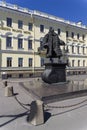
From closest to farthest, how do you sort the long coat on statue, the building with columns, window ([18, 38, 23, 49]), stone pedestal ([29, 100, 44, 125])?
stone pedestal ([29, 100, 44, 125])
the long coat on statue
the building with columns
window ([18, 38, 23, 49])

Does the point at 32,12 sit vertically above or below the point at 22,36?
above

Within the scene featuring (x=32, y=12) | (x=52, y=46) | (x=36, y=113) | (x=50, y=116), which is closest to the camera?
(x=36, y=113)

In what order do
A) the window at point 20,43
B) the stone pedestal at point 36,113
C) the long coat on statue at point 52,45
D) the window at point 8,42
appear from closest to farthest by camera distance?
the stone pedestal at point 36,113
the long coat on statue at point 52,45
the window at point 8,42
the window at point 20,43

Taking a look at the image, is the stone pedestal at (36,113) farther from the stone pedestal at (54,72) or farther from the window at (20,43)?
the window at (20,43)

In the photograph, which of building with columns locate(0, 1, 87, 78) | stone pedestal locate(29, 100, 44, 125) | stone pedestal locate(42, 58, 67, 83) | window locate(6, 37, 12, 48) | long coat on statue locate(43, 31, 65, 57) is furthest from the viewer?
window locate(6, 37, 12, 48)

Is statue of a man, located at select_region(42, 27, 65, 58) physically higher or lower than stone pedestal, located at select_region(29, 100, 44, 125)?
higher

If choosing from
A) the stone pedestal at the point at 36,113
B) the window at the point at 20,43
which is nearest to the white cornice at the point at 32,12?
the window at the point at 20,43

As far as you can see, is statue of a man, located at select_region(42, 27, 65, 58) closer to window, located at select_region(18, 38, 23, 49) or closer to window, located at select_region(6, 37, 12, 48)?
window, located at select_region(6, 37, 12, 48)

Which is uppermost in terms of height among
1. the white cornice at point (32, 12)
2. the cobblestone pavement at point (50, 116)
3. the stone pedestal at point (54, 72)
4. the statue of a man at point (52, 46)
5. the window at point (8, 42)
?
the white cornice at point (32, 12)

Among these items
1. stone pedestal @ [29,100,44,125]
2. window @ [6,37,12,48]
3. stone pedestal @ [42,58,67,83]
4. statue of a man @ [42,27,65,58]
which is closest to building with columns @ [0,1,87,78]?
window @ [6,37,12,48]

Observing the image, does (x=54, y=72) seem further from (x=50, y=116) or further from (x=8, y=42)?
(x=8, y=42)

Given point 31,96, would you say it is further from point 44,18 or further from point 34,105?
point 44,18

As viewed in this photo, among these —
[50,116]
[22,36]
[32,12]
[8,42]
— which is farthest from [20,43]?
[50,116]

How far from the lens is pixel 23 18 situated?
33.6 m
